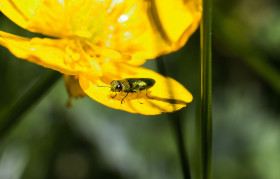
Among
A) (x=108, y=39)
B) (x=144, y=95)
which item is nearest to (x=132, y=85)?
(x=144, y=95)

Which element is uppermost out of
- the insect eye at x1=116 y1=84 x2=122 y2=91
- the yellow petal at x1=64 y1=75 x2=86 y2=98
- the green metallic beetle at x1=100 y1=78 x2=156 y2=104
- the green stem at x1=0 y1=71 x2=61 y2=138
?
the green metallic beetle at x1=100 y1=78 x2=156 y2=104

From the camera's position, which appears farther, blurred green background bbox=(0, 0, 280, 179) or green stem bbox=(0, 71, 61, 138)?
blurred green background bbox=(0, 0, 280, 179)

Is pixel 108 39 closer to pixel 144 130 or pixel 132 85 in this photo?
pixel 132 85

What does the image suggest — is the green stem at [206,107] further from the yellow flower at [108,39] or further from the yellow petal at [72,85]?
A: the yellow petal at [72,85]

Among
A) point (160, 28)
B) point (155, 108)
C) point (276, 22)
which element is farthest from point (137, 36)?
point (276, 22)

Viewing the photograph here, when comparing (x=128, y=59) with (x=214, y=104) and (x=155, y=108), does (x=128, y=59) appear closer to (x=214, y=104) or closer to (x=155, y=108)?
(x=155, y=108)

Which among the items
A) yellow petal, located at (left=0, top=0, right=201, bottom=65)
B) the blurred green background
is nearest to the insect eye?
yellow petal, located at (left=0, top=0, right=201, bottom=65)

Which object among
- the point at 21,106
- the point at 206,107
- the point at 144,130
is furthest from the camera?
the point at 144,130

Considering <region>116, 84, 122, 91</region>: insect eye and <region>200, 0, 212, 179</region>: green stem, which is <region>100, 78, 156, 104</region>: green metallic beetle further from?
<region>200, 0, 212, 179</region>: green stem
